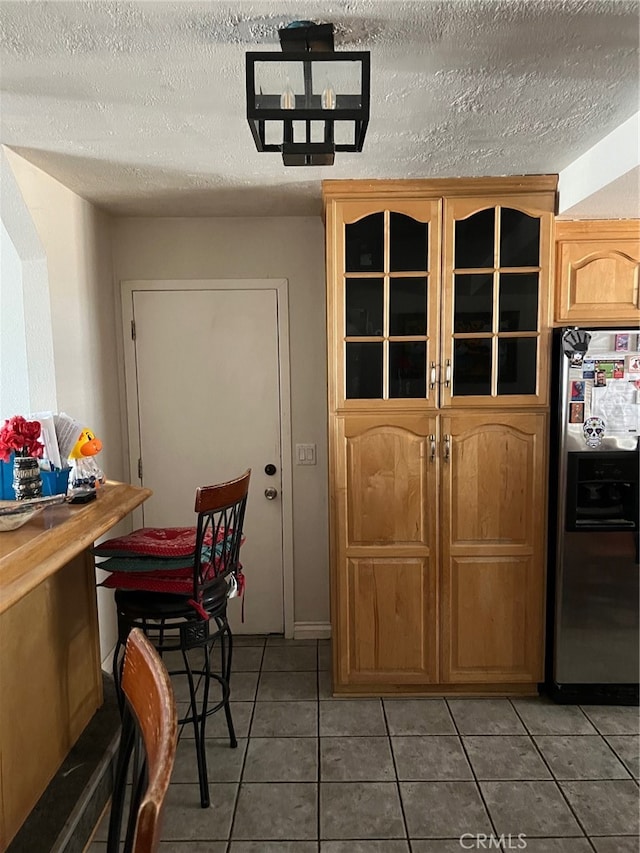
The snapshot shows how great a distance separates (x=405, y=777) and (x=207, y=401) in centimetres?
206

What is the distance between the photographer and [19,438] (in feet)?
6.08

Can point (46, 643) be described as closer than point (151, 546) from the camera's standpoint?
Yes

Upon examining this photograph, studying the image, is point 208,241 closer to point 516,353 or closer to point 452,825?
point 516,353

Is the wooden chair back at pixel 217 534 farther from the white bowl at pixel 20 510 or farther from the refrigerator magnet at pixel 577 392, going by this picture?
the refrigerator magnet at pixel 577 392

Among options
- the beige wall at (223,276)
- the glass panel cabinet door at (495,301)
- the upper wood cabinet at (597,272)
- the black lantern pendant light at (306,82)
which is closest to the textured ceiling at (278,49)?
the black lantern pendant light at (306,82)

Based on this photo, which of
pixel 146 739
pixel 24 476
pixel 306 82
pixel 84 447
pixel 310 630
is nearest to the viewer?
pixel 146 739

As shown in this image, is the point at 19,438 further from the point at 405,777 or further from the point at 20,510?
the point at 405,777

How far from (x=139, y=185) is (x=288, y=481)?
5.52ft

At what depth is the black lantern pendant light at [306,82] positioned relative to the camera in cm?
134

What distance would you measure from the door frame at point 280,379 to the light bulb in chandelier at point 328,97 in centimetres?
190

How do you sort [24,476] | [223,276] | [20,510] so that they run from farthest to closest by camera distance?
[223,276] → [24,476] → [20,510]

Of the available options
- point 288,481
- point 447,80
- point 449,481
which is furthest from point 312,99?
point 288,481

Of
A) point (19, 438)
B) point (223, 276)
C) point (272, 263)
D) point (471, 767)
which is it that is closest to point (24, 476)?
point (19, 438)

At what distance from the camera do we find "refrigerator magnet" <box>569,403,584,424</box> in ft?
8.67
